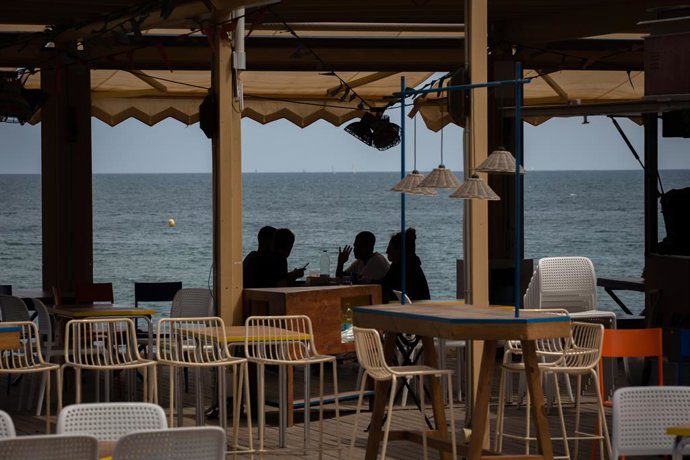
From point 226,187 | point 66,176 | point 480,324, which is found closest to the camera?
point 480,324

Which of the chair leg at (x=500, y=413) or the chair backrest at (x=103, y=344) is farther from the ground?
the chair backrest at (x=103, y=344)

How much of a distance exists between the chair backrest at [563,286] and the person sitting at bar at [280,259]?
227 centimetres

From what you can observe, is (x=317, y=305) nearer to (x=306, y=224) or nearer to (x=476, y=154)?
(x=476, y=154)

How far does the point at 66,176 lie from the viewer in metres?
11.9

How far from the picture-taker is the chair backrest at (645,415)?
5.39 meters

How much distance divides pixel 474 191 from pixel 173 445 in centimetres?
319

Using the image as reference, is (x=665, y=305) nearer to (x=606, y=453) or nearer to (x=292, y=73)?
(x=606, y=453)

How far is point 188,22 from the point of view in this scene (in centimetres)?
958

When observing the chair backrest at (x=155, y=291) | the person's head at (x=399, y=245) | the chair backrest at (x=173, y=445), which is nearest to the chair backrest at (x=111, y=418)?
the chair backrest at (x=173, y=445)

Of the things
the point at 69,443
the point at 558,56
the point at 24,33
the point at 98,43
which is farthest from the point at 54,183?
the point at 69,443

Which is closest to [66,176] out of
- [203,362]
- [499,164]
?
[203,362]

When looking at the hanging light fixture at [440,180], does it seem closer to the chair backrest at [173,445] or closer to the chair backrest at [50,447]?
the chair backrest at [173,445]

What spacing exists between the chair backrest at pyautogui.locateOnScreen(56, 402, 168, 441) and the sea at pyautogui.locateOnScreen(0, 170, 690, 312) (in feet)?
117

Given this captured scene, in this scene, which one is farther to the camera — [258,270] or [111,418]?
[258,270]
